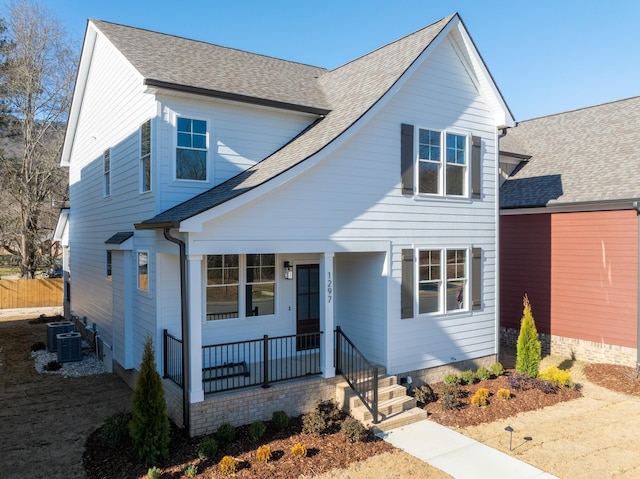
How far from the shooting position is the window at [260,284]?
32.8 ft

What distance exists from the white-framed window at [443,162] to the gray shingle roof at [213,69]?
2.65 meters

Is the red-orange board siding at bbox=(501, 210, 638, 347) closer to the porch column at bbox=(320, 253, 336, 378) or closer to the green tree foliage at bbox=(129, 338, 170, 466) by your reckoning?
the porch column at bbox=(320, 253, 336, 378)

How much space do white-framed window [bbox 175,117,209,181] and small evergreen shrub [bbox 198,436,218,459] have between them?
517 centimetres

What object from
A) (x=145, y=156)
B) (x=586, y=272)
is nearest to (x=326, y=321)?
(x=145, y=156)

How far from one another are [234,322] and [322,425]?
3.09 metres

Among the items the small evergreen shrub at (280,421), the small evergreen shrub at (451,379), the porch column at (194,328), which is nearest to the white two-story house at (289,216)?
Result: the porch column at (194,328)

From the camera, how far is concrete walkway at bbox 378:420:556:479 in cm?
674

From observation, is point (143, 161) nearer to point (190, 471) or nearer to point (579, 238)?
point (190, 471)

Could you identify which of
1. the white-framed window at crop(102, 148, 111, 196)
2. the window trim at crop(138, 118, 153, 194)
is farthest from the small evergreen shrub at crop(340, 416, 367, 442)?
the white-framed window at crop(102, 148, 111, 196)

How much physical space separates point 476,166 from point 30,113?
79.2 ft

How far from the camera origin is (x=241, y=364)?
945cm

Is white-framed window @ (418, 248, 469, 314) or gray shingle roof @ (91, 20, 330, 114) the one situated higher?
gray shingle roof @ (91, 20, 330, 114)

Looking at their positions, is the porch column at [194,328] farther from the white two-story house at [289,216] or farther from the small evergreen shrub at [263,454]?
the small evergreen shrub at [263,454]

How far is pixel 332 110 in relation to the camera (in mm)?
11125
